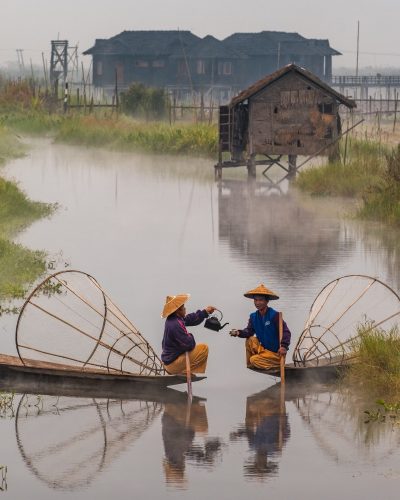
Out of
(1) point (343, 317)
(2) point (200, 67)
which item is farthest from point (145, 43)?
(1) point (343, 317)

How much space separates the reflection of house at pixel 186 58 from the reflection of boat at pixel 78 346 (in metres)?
79.1

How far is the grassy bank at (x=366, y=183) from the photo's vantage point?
24.7m

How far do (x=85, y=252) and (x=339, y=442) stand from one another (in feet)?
36.0

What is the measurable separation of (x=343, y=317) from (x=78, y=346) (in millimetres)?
3469

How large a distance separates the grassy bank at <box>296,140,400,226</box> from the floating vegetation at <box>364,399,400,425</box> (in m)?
13.1

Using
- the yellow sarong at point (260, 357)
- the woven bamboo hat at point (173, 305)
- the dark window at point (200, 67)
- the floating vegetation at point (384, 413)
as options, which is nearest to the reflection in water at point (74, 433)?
the woven bamboo hat at point (173, 305)

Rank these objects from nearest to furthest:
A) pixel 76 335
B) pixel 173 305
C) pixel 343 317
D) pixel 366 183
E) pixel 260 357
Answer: pixel 173 305 < pixel 260 357 < pixel 76 335 < pixel 343 317 < pixel 366 183

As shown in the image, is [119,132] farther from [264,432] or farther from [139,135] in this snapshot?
[264,432]

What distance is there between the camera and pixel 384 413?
36.2 ft

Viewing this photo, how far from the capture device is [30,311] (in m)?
15.9

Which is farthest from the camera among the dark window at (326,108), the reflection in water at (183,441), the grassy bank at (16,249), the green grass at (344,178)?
the dark window at (326,108)

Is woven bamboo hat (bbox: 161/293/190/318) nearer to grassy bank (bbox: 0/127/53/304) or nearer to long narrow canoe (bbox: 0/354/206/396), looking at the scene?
long narrow canoe (bbox: 0/354/206/396)

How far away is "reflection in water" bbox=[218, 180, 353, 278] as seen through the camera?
66.4ft

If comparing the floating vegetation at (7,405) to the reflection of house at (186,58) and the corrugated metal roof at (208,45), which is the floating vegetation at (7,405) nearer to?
the reflection of house at (186,58)
